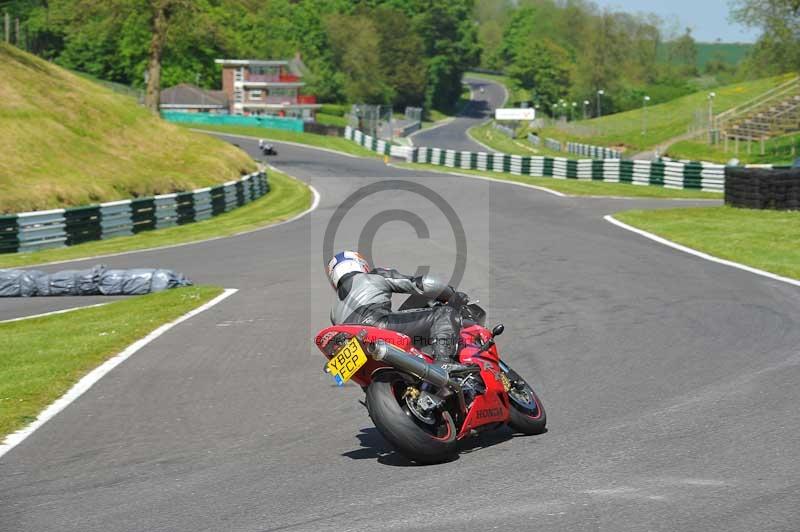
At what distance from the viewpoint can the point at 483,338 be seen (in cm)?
789

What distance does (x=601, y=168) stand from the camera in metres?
44.1

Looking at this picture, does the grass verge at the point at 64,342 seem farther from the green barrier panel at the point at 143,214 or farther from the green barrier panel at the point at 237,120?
the green barrier panel at the point at 237,120

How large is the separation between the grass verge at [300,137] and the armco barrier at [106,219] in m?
37.5

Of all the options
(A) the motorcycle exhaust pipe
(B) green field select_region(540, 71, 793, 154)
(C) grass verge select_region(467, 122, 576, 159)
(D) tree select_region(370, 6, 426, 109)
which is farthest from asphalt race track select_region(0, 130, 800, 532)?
(D) tree select_region(370, 6, 426, 109)

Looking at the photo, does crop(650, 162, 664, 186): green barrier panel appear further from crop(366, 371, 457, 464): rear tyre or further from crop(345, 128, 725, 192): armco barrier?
crop(366, 371, 457, 464): rear tyre

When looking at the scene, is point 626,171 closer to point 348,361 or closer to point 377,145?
point 377,145

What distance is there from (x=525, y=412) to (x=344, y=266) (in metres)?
1.74

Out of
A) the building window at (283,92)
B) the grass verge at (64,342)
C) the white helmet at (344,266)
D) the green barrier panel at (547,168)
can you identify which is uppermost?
the building window at (283,92)

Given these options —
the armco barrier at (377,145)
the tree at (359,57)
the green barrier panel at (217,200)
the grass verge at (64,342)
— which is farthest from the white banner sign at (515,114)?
the grass verge at (64,342)

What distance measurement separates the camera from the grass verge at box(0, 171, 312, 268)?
25.2 metres

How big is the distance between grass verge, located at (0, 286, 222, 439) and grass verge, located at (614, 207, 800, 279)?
31.0 feet

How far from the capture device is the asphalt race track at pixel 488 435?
589 cm

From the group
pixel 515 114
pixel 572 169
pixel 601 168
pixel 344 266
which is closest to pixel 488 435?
pixel 344 266

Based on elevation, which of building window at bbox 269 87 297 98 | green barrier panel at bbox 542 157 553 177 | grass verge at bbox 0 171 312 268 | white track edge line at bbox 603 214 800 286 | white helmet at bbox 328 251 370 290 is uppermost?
building window at bbox 269 87 297 98
